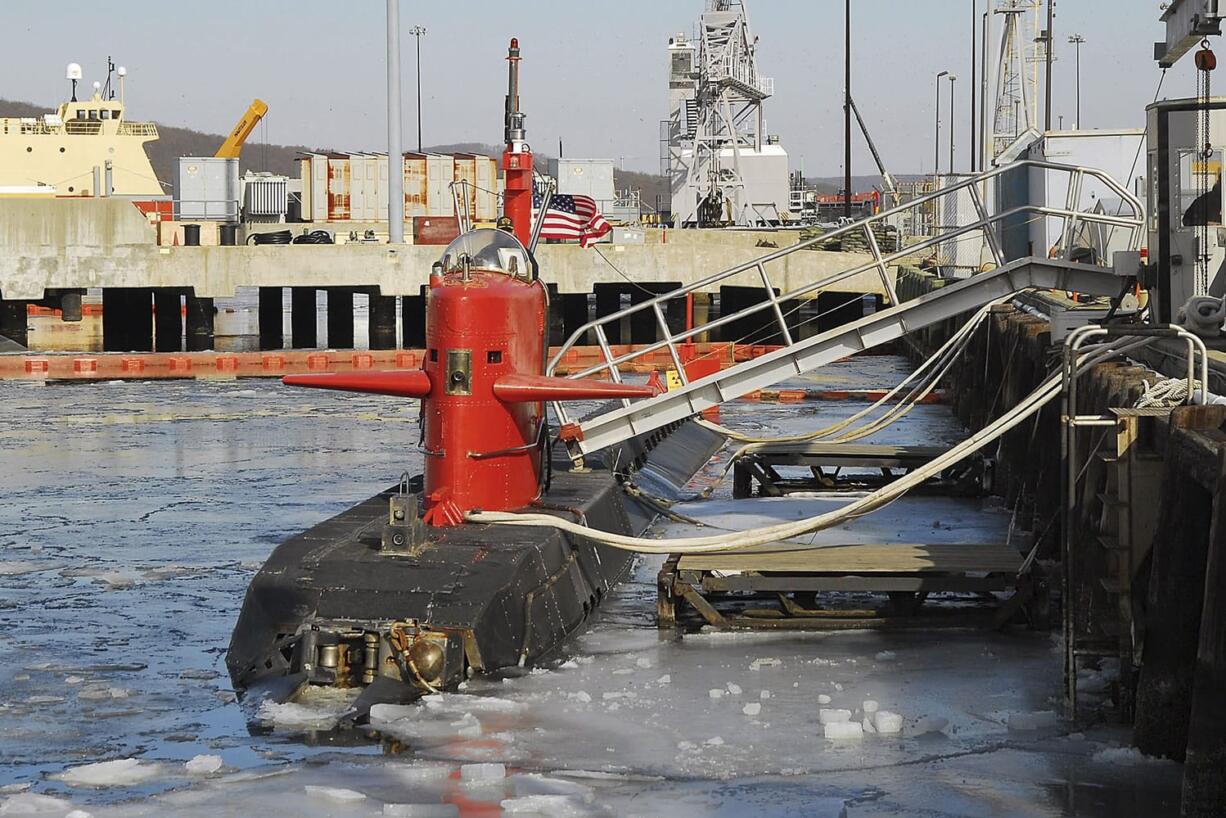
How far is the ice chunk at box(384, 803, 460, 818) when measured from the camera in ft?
34.4

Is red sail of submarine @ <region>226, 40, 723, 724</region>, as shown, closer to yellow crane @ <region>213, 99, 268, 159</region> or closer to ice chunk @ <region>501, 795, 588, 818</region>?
ice chunk @ <region>501, 795, 588, 818</region>

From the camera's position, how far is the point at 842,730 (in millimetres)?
12266

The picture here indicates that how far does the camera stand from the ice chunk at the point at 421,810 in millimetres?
Result: 10477

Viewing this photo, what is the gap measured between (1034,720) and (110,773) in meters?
6.75

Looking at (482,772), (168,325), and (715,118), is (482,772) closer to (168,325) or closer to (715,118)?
(168,325)

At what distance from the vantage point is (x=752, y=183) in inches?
4151

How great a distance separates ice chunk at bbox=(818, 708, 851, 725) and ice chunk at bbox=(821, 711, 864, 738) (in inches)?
3.1

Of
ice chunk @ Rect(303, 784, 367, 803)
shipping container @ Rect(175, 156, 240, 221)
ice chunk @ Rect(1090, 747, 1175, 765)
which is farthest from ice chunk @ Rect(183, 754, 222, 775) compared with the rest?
shipping container @ Rect(175, 156, 240, 221)

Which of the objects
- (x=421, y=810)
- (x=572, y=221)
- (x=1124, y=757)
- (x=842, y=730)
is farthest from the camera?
(x=572, y=221)

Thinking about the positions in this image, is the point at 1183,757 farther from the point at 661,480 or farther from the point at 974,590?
the point at 661,480

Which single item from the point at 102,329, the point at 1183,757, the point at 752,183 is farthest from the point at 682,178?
the point at 1183,757

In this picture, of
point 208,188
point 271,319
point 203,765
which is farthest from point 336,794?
point 208,188

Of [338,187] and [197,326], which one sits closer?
[197,326]

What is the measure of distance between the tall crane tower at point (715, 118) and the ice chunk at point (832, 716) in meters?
76.3
